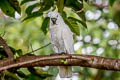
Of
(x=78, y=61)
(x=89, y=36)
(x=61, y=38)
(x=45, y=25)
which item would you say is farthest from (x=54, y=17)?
(x=89, y=36)

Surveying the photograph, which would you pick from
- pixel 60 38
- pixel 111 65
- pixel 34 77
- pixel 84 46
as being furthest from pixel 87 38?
pixel 111 65

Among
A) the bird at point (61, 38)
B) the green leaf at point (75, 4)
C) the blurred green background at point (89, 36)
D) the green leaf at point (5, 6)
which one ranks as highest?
the green leaf at point (5, 6)

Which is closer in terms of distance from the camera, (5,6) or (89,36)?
(5,6)

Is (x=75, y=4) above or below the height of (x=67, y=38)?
above

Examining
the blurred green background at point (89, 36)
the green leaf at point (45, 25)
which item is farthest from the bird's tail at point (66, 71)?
the blurred green background at point (89, 36)

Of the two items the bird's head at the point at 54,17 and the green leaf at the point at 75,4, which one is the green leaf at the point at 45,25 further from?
the green leaf at the point at 75,4

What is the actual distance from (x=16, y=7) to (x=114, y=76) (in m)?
1.82

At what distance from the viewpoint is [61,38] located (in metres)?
1.73

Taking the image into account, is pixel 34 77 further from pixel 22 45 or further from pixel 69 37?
pixel 22 45

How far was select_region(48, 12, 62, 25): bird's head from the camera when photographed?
5.21 feet

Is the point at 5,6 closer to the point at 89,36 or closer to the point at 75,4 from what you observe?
the point at 75,4

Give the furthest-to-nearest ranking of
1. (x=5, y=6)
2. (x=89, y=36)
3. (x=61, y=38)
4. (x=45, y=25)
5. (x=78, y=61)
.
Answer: (x=89, y=36) < (x=61, y=38) < (x=45, y=25) < (x=5, y=6) < (x=78, y=61)

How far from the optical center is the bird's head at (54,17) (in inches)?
62.5

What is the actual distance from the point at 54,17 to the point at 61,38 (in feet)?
0.53
